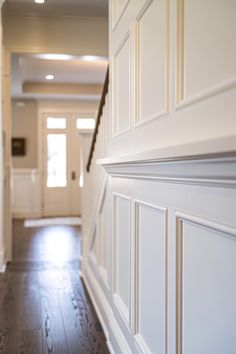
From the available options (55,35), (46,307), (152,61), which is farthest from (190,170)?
(55,35)

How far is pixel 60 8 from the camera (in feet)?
14.4

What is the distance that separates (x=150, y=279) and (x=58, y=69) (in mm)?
5983

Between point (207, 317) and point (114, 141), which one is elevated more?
point (114, 141)

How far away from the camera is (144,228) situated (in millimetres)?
1676

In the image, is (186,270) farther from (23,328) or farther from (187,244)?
(23,328)

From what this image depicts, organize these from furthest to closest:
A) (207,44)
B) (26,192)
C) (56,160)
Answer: (56,160) < (26,192) < (207,44)

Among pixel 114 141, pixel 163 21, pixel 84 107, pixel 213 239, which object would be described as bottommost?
pixel 213 239

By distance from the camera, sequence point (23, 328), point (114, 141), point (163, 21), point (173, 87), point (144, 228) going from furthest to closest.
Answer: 1. point (23, 328)
2. point (114, 141)
3. point (144, 228)
4. point (163, 21)
5. point (173, 87)

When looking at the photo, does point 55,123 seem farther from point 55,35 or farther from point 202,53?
point 202,53

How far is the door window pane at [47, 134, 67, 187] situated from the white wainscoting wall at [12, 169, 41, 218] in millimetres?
322

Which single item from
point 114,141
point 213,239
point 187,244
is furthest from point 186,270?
point 114,141

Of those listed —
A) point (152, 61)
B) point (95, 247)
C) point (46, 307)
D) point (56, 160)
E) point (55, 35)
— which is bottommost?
point (46, 307)

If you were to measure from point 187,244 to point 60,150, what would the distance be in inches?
310

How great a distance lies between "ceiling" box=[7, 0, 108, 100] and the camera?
431cm
